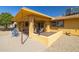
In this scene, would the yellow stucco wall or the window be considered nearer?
the yellow stucco wall

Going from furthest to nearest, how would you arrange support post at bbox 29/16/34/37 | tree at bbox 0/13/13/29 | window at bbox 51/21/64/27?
tree at bbox 0/13/13/29, window at bbox 51/21/64/27, support post at bbox 29/16/34/37

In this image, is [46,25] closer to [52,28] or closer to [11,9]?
[52,28]

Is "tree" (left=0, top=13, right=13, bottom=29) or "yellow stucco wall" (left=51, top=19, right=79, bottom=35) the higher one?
"tree" (left=0, top=13, right=13, bottom=29)

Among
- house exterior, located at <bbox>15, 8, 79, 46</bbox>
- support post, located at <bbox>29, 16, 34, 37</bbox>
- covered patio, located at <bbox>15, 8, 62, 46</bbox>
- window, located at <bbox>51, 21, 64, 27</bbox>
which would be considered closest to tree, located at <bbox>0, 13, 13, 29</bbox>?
covered patio, located at <bbox>15, 8, 62, 46</bbox>

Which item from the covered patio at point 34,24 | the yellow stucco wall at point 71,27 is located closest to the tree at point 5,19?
the covered patio at point 34,24

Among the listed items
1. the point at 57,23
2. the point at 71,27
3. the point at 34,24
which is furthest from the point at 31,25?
the point at 71,27

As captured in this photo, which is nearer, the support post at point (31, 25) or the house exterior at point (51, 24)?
the house exterior at point (51, 24)

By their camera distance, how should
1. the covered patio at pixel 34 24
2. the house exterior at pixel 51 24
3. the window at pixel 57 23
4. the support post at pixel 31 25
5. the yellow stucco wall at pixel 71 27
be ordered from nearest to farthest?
the covered patio at pixel 34 24 → the house exterior at pixel 51 24 → the yellow stucco wall at pixel 71 27 → the support post at pixel 31 25 → the window at pixel 57 23

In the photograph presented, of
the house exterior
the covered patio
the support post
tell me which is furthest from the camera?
the support post

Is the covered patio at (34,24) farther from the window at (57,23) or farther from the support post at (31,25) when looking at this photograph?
the window at (57,23)

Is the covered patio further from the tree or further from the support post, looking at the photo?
the tree

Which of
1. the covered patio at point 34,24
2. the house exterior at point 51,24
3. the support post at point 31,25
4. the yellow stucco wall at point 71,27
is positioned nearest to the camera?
the covered patio at point 34,24

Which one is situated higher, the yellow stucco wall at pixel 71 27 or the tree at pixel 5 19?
the tree at pixel 5 19
